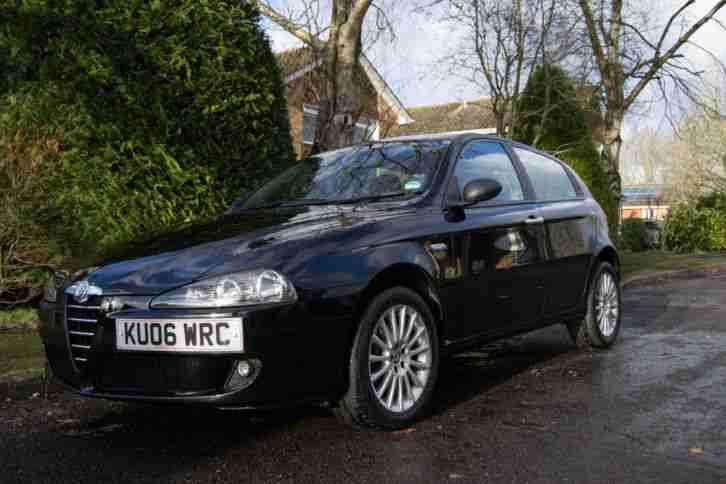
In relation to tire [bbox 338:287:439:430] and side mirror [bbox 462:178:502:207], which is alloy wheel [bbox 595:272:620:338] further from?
tire [bbox 338:287:439:430]

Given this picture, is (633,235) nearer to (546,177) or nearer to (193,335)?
(546,177)

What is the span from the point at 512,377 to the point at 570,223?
1328 mm

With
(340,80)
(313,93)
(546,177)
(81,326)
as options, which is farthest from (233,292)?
(313,93)

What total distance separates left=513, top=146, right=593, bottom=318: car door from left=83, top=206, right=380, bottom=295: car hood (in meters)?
1.87

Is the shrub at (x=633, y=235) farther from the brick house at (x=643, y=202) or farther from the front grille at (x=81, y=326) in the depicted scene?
the brick house at (x=643, y=202)

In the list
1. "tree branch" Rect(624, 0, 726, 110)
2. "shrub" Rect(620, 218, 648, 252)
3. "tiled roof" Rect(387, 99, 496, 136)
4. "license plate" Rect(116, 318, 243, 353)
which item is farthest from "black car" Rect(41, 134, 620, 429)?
"shrub" Rect(620, 218, 648, 252)

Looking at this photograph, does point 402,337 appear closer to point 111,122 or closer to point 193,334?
point 193,334

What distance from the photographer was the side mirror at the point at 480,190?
4.64 meters

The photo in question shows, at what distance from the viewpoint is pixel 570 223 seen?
5.99m

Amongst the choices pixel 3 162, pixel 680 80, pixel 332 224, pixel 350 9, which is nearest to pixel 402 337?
pixel 332 224

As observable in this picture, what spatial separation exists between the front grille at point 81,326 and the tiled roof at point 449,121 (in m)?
29.5

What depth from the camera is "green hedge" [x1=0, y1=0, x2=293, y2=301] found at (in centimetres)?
689

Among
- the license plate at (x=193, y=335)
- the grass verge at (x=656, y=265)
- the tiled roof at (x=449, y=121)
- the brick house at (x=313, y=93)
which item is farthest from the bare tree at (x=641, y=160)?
the license plate at (x=193, y=335)

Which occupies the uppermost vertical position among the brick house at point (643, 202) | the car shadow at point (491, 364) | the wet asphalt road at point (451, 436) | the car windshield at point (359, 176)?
the car windshield at point (359, 176)
